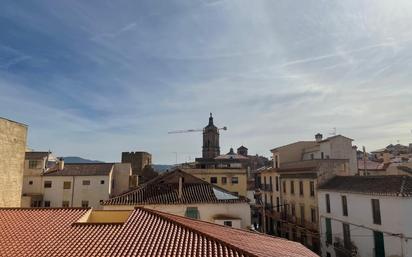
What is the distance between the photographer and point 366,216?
26.8m

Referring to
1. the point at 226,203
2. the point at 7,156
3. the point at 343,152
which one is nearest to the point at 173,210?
the point at 226,203

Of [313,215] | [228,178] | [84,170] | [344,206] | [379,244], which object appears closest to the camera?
[379,244]

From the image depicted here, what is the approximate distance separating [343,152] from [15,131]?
34.6 metres

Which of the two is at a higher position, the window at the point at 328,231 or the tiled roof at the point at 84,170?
the tiled roof at the point at 84,170

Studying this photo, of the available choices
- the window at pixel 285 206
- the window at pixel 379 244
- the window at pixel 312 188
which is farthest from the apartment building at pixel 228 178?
the window at pixel 379 244

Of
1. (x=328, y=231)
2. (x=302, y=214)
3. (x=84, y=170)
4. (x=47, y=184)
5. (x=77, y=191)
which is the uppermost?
(x=84, y=170)

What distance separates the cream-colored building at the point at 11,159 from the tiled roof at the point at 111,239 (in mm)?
9329

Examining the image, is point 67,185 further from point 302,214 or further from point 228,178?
point 302,214

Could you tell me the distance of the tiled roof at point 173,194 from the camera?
94.8 feet

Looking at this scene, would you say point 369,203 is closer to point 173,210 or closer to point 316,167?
point 316,167

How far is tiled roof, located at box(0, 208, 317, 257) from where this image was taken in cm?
1098

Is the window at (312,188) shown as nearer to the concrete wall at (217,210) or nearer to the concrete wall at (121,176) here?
the concrete wall at (217,210)

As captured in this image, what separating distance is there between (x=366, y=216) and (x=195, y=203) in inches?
534

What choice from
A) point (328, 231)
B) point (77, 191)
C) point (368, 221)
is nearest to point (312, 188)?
point (328, 231)
